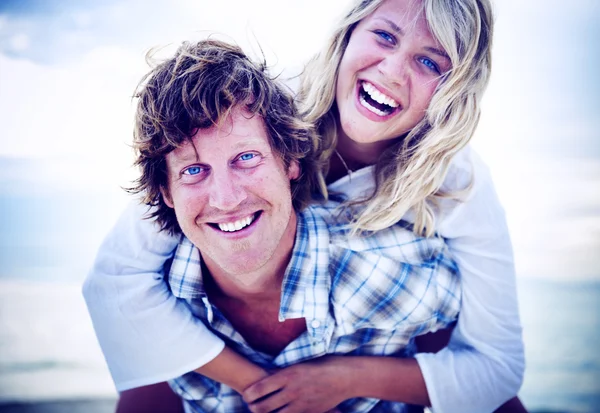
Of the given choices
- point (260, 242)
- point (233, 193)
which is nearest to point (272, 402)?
point (260, 242)

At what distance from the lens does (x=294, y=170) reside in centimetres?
144

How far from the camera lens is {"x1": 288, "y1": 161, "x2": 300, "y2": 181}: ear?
1.42 m

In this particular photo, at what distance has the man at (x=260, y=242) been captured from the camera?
1.24m

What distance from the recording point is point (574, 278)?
7.16ft

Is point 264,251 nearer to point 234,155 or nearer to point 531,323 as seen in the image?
point 234,155

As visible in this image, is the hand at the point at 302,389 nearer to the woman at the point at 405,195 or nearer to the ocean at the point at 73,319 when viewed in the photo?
the woman at the point at 405,195

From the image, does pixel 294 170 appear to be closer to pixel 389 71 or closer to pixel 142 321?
pixel 389 71

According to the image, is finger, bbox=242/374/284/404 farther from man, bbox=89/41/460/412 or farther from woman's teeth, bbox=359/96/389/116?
woman's teeth, bbox=359/96/389/116

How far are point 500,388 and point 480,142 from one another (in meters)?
1.05

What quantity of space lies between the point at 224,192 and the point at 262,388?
0.59 metres

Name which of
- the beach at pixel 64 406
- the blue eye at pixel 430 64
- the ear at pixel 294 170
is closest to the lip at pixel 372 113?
the blue eye at pixel 430 64

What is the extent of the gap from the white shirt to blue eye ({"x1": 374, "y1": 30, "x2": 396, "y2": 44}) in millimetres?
393

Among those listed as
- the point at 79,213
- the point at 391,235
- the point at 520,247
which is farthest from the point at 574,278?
the point at 79,213

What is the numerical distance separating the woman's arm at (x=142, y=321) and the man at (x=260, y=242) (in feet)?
0.21
